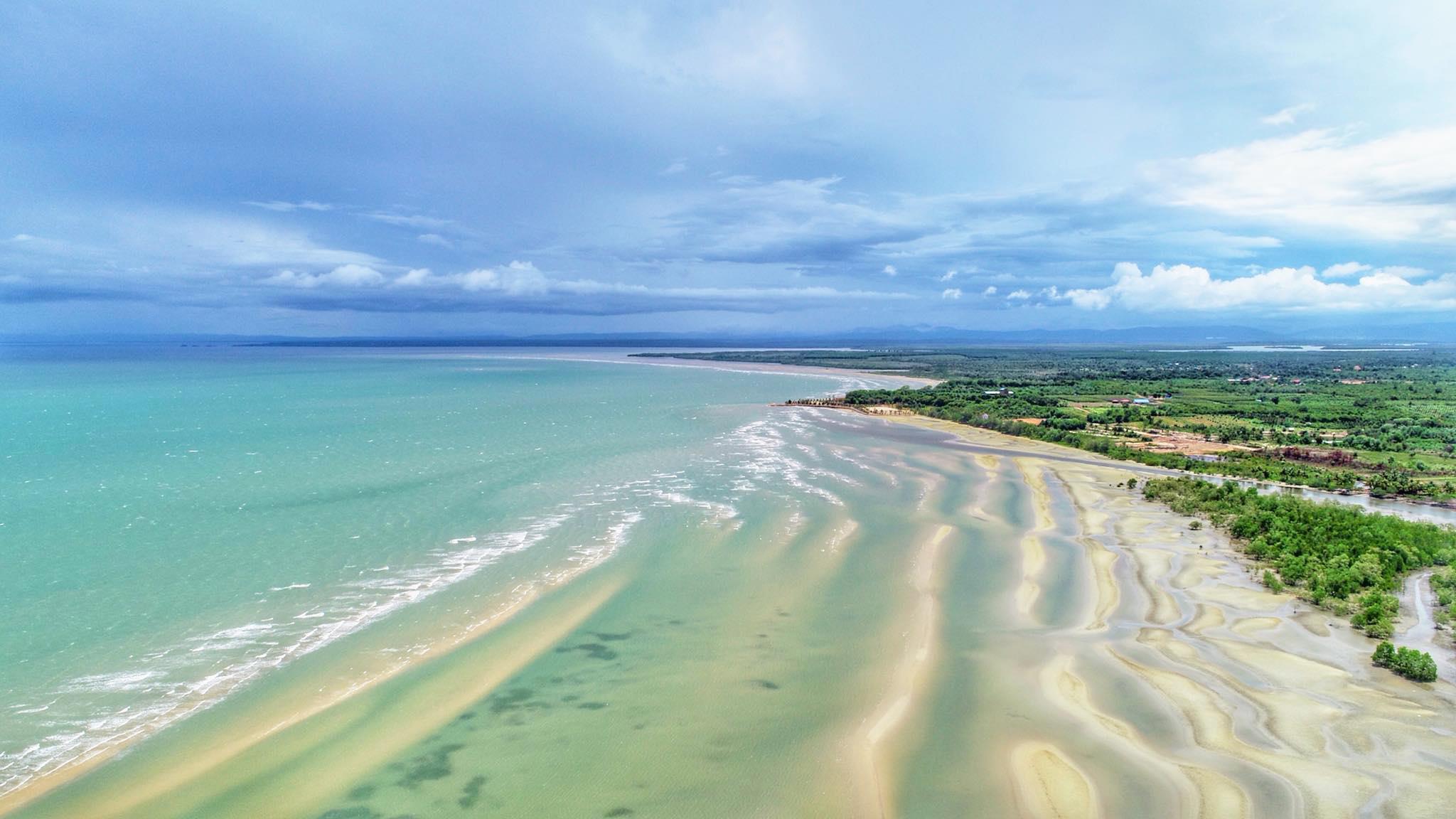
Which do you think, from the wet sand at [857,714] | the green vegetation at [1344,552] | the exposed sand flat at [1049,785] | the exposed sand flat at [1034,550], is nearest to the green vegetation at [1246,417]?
the exposed sand flat at [1034,550]

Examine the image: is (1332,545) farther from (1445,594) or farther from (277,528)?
(277,528)

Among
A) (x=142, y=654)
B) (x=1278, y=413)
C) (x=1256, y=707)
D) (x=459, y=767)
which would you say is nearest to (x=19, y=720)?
(x=142, y=654)

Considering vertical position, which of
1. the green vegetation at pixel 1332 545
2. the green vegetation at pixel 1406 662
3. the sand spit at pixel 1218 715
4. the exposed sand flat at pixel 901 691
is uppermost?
the green vegetation at pixel 1332 545

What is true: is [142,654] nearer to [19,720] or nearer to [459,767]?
[19,720]

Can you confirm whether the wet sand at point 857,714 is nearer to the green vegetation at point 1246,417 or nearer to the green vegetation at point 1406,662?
Answer: the green vegetation at point 1406,662

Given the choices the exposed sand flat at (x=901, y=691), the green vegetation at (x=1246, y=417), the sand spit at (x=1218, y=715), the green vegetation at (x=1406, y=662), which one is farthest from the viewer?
the green vegetation at (x=1246, y=417)

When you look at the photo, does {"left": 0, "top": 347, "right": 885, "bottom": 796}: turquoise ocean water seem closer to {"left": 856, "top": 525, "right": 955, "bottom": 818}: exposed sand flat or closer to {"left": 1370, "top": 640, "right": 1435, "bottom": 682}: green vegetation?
{"left": 856, "top": 525, "right": 955, "bottom": 818}: exposed sand flat
